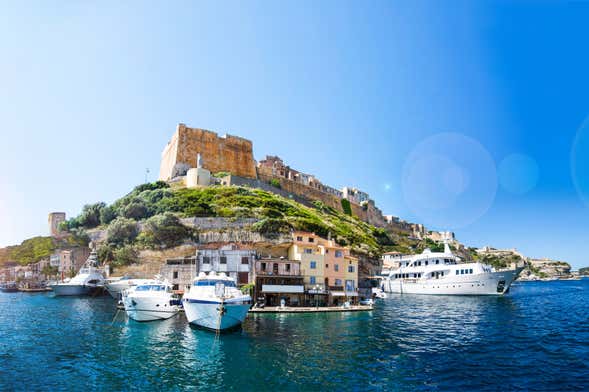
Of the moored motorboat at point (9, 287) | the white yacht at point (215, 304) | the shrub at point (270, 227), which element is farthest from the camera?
the moored motorboat at point (9, 287)

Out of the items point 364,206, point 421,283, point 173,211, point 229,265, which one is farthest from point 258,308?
point 364,206

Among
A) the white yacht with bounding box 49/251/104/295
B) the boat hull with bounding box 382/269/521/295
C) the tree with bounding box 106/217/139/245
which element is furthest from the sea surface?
the boat hull with bounding box 382/269/521/295

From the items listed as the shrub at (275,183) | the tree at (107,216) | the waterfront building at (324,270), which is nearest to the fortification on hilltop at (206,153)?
the shrub at (275,183)

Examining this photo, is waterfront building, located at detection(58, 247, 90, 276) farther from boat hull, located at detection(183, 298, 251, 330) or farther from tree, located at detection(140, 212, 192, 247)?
boat hull, located at detection(183, 298, 251, 330)

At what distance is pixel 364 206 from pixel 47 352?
108770 mm

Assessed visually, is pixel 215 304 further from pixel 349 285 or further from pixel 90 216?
pixel 90 216

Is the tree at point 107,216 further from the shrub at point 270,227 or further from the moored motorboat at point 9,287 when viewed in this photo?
the shrub at point 270,227

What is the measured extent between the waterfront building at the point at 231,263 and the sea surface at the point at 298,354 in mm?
8727

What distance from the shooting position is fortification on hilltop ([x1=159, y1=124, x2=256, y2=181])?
82.6 metres

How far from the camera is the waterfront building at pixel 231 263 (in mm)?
43469

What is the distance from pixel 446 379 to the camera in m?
17.7

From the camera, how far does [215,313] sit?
1051 inches

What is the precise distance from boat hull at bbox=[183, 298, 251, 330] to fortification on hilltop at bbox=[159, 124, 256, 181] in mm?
57356

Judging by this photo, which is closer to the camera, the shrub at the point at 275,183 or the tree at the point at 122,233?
the tree at the point at 122,233
